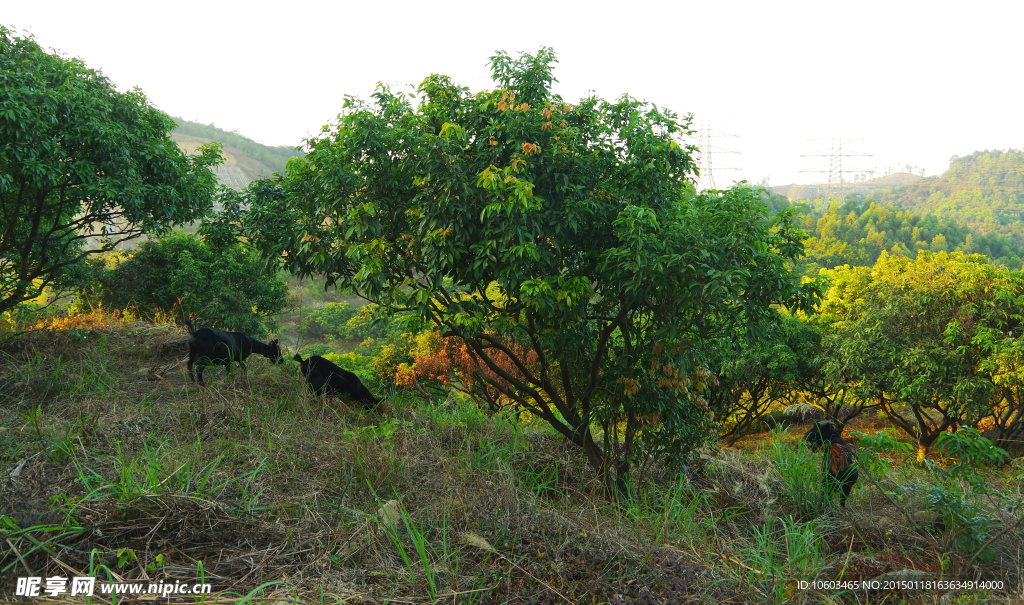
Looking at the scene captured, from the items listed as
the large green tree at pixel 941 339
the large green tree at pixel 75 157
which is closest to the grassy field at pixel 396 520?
A: the large green tree at pixel 75 157

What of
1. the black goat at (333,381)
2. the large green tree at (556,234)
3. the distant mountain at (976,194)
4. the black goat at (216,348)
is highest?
the distant mountain at (976,194)

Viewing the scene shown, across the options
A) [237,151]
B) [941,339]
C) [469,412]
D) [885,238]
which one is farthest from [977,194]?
[469,412]

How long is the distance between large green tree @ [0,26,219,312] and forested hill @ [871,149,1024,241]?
80386 mm

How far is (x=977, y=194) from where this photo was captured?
8350cm

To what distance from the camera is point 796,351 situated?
15.6 m

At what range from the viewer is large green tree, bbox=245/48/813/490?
169 inches

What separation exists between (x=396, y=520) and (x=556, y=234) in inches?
101

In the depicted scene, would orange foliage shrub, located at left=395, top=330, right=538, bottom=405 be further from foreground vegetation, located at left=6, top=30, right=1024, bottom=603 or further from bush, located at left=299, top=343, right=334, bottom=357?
bush, located at left=299, top=343, right=334, bottom=357

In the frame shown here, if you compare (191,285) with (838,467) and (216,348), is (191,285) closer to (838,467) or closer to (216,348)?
(216,348)

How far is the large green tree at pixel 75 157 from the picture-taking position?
6.35 m

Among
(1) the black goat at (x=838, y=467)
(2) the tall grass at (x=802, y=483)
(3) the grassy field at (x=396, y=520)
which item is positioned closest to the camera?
(3) the grassy field at (x=396, y=520)

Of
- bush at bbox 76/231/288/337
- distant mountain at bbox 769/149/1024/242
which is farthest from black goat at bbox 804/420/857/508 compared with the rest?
distant mountain at bbox 769/149/1024/242

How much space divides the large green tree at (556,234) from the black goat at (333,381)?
1.26m

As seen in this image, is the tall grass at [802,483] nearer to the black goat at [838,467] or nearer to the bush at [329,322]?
the black goat at [838,467]
